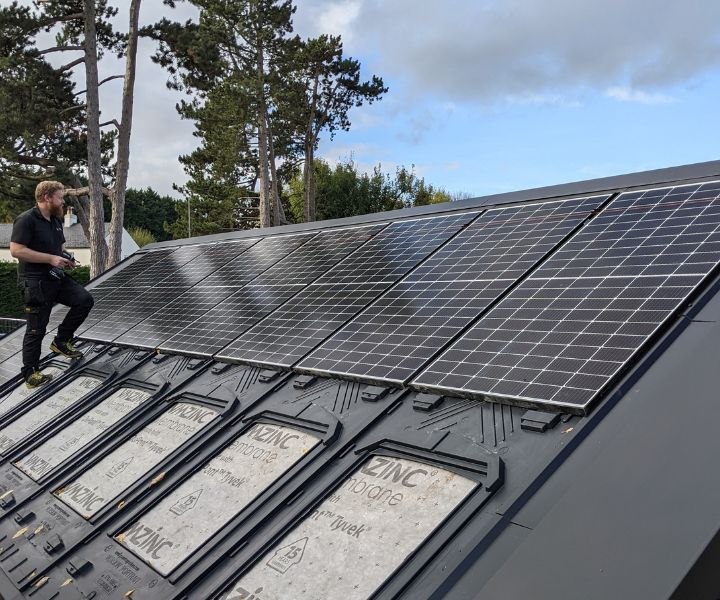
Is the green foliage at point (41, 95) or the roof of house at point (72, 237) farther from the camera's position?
the roof of house at point (72, 237)

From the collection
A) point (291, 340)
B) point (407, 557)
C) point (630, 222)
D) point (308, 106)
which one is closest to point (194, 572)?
point (407, 557)

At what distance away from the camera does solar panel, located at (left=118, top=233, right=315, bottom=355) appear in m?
6.31

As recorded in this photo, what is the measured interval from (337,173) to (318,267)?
160ft

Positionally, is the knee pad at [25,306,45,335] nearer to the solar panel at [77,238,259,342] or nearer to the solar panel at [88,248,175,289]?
the solar panel at [77,238,259,342]

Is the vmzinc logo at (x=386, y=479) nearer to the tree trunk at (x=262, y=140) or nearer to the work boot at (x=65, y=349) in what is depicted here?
the work boot at (x=65, y=349)

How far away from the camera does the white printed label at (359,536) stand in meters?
2.86

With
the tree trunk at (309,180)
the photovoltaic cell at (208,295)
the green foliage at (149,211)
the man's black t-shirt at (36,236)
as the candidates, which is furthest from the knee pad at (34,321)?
the green foliage at (149,211)

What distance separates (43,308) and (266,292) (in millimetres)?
2417

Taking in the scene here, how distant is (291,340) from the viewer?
511cm

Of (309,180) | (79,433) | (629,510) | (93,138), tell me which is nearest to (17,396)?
(79,433)

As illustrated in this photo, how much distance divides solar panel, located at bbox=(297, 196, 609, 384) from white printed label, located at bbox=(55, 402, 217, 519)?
0.89m

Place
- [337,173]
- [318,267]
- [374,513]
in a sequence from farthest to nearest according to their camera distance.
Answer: [337,173], [318,267], [374,513]

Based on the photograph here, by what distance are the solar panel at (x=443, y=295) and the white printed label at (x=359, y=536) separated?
0.81 metres

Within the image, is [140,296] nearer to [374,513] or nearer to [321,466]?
[321,466]
